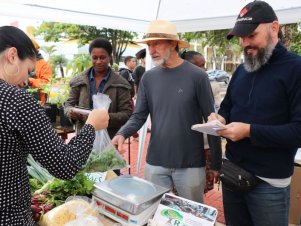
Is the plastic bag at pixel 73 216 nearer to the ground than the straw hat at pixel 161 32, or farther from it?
nearer to the ground

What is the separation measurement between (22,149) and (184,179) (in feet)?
4.55

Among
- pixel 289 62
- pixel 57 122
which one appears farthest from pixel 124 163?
pixel 57 122

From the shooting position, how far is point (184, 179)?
7.46 ft

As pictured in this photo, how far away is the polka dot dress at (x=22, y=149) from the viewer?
1086 millimetres

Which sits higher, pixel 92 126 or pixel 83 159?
pixel 92 126

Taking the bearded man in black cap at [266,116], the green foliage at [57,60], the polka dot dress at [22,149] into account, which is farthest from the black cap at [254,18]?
the green foliage at [57,60]

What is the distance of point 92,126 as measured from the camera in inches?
53.8

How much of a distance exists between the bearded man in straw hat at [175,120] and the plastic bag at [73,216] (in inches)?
27.1

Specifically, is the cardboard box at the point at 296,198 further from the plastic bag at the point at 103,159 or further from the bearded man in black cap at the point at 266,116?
the plastic bag at the point at 103,159

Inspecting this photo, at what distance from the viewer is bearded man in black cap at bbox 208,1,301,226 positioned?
165 cm

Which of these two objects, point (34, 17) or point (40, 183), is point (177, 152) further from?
point (34, 17)

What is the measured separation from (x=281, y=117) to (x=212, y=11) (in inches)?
88.1

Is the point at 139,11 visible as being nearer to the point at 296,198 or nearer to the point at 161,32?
the point at 161,32

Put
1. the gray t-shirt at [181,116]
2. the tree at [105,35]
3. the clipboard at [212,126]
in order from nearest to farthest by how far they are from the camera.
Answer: the clipboard at [212,126] → the gray t-shirt at [181,116] → the tree at [105,35]
